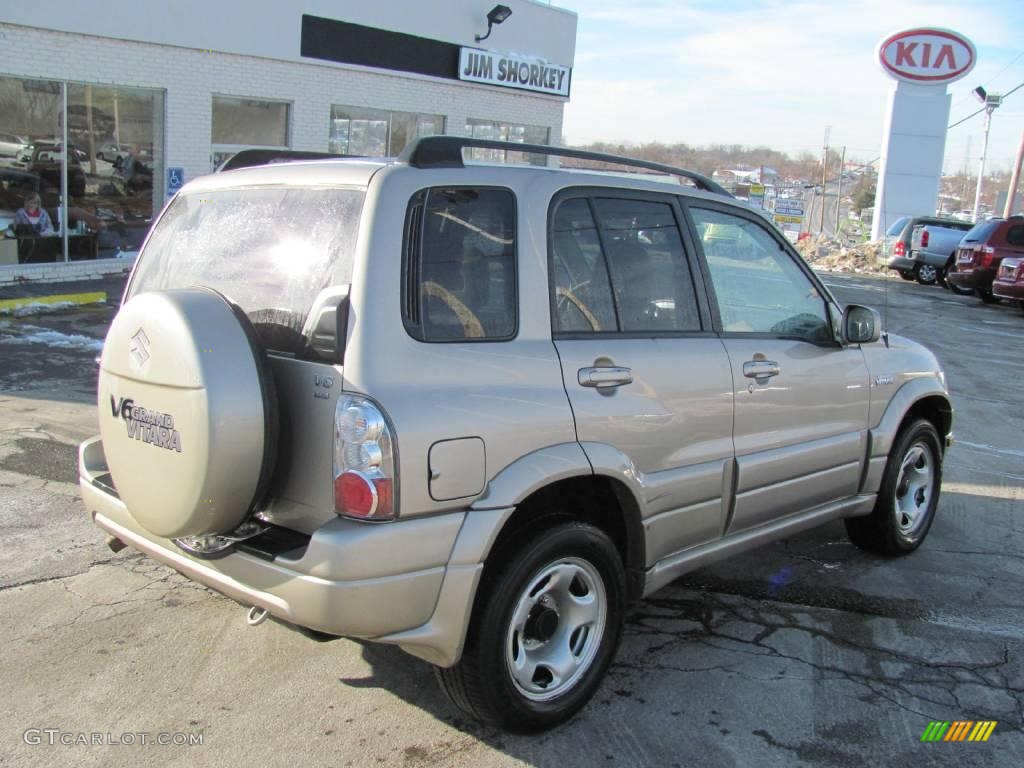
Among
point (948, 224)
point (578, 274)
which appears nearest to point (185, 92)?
point (578, 274)

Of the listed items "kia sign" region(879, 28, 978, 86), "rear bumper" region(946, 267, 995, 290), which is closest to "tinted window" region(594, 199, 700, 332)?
"rear bumper" region(946, 267, 995, 290)

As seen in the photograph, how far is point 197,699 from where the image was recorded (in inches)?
142

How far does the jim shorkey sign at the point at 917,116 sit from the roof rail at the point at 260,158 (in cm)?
2878

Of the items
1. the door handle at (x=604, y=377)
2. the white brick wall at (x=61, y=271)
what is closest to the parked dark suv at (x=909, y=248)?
the white brick wall at (x=61, y=271)

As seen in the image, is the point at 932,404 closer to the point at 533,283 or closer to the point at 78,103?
the point at 533,283

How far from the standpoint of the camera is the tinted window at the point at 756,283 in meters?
4.29

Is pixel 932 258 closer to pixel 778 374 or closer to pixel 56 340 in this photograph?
Result: pixel 56 340

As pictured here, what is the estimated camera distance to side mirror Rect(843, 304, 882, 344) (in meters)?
4.73

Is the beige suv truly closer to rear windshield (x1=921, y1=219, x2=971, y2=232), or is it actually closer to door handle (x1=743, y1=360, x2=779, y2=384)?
door handle (x1=743, y1=360, x2=779, y2=384)

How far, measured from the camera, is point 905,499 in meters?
5.49

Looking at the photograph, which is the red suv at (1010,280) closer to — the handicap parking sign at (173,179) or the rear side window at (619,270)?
the handicap parking sign at (173,179)

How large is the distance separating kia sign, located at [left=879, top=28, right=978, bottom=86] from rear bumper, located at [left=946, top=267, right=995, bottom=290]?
11897mm

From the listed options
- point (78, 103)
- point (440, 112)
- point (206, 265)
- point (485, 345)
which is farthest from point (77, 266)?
point (485, 345)

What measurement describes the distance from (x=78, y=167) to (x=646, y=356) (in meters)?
12.8
